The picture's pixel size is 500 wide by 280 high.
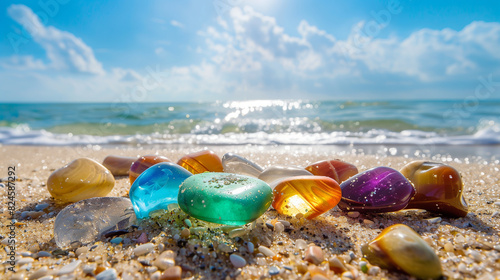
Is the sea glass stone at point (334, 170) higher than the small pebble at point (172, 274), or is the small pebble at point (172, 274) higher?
the sea glass stone at point (334, 170)

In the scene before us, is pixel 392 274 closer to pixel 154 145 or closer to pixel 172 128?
pixel 154 145

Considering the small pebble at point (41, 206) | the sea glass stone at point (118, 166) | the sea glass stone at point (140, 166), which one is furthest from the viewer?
the sea glass stone at point (118, 166)

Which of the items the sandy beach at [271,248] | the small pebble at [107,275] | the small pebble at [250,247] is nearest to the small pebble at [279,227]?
the sandy beach at [271,248]

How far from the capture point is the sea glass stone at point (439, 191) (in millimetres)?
1739

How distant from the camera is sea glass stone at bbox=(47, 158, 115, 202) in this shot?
198 centimetres

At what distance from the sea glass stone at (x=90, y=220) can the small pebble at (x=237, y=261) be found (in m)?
0.66

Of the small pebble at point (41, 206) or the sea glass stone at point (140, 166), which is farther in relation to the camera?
the sea glass stone at point (140, 166)

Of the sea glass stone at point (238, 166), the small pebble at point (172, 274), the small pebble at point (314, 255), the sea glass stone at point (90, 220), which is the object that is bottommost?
the small pebble at point (314, 255)

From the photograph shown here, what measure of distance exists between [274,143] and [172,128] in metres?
4.09

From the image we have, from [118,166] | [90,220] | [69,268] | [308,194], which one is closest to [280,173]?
[308,194]

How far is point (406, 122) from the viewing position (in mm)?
9031

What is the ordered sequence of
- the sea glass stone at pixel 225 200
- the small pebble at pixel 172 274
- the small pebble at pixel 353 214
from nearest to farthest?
the small pebble at pixel 172 274
the sea glass stone at pixel 225 200
the small pebble at pixel 353 214

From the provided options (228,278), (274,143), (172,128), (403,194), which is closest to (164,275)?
(228,278)

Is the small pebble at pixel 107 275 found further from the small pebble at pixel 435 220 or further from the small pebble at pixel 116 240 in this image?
the small pebble at pixel 435 220
